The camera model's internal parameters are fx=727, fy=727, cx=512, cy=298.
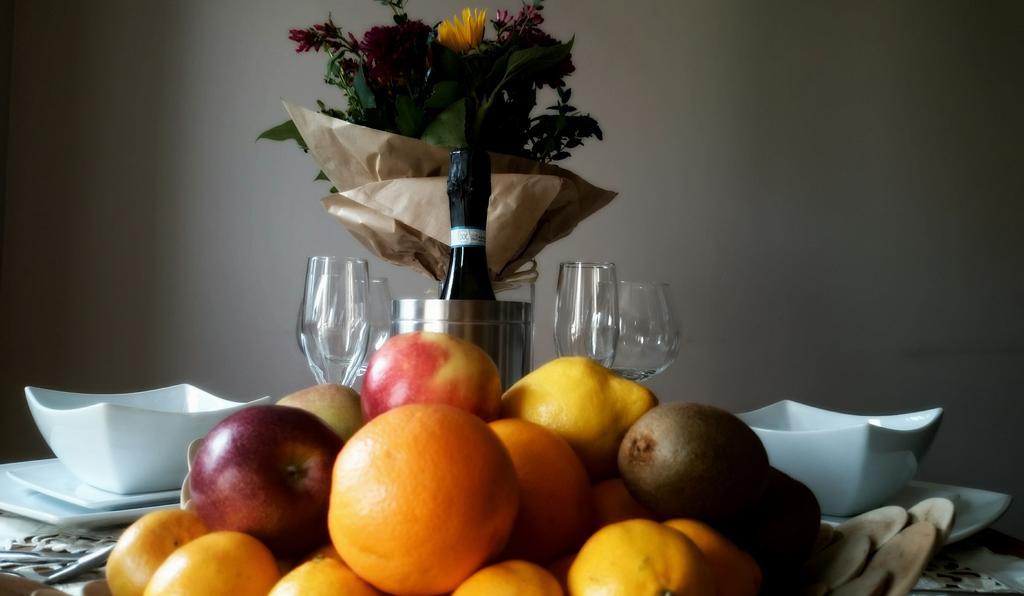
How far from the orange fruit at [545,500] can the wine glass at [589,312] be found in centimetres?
40

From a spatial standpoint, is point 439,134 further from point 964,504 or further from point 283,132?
point 964,504

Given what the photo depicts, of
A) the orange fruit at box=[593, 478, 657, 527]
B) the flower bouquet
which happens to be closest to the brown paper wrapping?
the flower bouquet

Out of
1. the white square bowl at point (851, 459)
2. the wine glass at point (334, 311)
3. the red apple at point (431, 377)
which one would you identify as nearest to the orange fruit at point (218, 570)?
the red apple at point (431, 377)

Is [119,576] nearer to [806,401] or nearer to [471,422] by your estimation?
[471,422]

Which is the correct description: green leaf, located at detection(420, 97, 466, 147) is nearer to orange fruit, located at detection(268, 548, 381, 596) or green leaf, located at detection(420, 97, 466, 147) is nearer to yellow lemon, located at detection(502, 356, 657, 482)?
yellow lemon, located at detection(502, 356, 657, 482)

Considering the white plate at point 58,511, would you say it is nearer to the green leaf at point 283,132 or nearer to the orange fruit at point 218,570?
the orange fruit at point 218,570

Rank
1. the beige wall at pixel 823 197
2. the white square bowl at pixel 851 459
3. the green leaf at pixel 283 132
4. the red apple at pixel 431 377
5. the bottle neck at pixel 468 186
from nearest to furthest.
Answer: the red apple at pixel 431 377
the white square bowl at pixel 851 459
the bottle neck at pixel 468 186
the green leaf at pixel 283 132
the beige wall at pixel 823 197

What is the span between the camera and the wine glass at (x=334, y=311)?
72cm

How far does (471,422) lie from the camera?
0.93 ft

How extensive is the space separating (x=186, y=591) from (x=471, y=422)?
0.39ft

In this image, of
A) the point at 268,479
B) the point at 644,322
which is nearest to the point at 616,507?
the point at 268,479

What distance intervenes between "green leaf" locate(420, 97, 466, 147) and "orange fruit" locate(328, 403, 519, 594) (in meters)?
0.51

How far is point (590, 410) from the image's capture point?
36 cm

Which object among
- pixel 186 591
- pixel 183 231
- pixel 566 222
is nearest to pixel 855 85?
pixel 566 222
